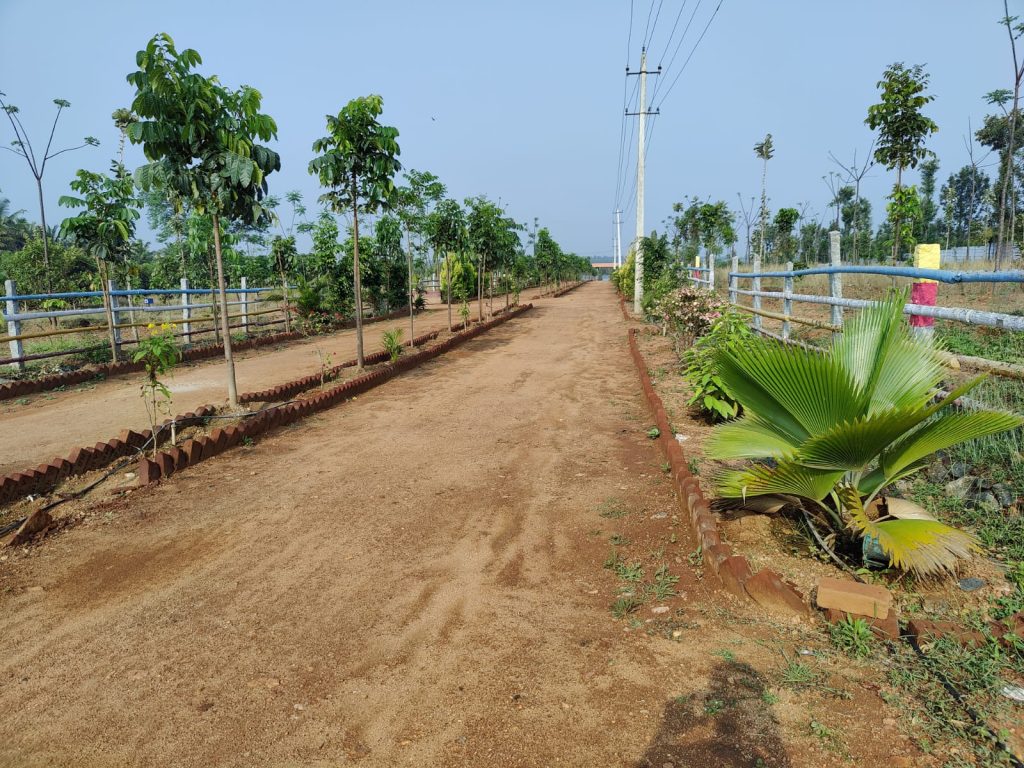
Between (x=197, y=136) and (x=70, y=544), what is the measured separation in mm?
4450

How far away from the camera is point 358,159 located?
30.2ft

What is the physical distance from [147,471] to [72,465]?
67 cm

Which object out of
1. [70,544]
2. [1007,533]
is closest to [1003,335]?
[1007,533]

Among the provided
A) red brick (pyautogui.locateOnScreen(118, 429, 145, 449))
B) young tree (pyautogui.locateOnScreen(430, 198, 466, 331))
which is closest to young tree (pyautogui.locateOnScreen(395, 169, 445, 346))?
young tree (pyautogui.locateOnScreen(430, 198, 466, 331))

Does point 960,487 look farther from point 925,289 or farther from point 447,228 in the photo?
point 447,228

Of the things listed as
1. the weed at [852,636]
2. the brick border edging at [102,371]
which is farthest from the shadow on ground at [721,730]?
the brick border edging at [102,371]

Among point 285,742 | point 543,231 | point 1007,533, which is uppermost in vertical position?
point 543,231

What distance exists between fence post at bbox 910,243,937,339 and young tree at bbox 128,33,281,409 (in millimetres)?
6042

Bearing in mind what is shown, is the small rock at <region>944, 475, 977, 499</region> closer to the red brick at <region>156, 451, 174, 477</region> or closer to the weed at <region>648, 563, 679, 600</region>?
the weed at <region>648, 563, 679, 600</region>

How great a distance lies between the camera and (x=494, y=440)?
239 inches

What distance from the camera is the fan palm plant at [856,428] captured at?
8.78ft

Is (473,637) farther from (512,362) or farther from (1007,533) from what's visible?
(512,362)

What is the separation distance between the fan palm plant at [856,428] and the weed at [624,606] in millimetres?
780

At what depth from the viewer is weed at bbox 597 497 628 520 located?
4.11 m
